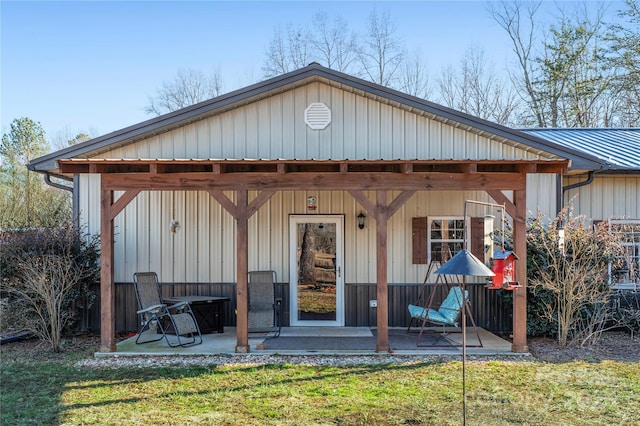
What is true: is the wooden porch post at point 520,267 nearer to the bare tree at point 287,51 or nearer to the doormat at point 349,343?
the doormat at point 349,343

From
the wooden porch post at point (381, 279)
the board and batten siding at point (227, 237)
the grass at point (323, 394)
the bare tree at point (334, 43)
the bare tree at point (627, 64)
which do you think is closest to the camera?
the grass at point (323, 394)

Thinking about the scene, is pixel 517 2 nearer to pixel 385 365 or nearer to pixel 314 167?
pixel 314 167

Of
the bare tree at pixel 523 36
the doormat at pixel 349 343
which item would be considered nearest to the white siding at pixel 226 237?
the doormat at pixel 349 343

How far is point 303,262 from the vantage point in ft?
29.9

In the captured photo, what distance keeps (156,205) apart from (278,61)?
15462 mm

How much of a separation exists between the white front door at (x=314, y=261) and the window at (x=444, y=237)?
1.62m

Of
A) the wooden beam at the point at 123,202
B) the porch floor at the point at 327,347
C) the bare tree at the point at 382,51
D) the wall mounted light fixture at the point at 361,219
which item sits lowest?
the porch floor at the point at 327,347

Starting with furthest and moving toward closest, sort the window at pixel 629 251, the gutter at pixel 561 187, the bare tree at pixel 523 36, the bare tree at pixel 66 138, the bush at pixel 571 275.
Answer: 1. the bare tree at pixel 66 138
2. the bare tree at pixel 523 36
3. the window at pixel 629 251
4. the gutter at pixel 561 187
5. the bush at pixel 571 275

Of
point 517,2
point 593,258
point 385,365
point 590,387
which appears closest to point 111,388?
point 385,365

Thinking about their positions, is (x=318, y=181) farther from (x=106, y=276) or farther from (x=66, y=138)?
(x=66, y=138)

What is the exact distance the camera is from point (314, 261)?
911 cm

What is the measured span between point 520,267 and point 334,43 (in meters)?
18.1

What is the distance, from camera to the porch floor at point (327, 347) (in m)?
7.15

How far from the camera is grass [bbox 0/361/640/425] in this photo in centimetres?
471
